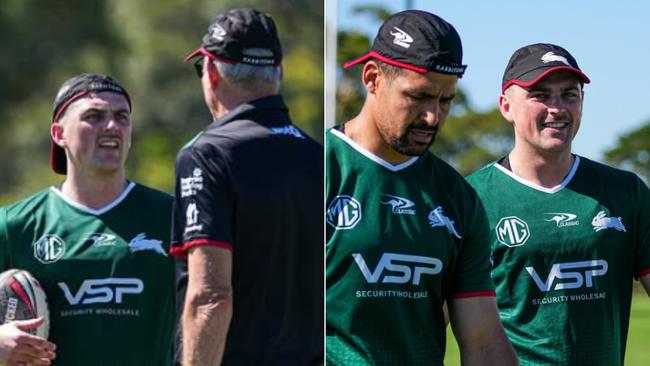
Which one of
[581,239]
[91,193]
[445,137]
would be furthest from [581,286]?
[445,137]

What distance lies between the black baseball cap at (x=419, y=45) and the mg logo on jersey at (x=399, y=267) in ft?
1.72

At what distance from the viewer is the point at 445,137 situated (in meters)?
22.9

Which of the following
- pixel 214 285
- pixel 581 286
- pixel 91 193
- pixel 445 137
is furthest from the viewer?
pixel 445 137

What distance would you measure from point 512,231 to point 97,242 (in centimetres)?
156

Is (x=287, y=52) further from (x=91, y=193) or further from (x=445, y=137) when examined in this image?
(x=91, y=193)

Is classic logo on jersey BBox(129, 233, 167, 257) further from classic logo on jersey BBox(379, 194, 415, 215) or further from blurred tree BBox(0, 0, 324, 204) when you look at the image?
blurred tree BBox(0, 0, 324, 204)

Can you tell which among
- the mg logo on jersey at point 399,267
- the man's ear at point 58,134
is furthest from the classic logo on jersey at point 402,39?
the man's ear at point 58,134

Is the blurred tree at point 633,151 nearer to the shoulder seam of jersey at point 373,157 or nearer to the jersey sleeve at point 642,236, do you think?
the jersey sleeve at point 642,236

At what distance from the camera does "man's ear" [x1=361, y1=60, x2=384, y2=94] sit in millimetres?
3475

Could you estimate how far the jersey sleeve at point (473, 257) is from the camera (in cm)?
351

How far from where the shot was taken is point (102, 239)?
459 centimetres

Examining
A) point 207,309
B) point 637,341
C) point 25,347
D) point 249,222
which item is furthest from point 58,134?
point 637,341

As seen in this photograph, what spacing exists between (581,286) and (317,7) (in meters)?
15.1

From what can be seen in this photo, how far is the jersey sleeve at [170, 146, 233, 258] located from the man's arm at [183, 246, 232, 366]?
1.8 inches
